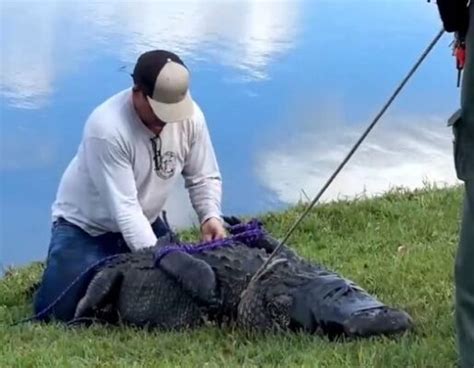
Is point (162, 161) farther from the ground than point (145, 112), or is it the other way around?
point (145, 112)

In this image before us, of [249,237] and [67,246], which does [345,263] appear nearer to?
[249,237]

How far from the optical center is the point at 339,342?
11.7 feet

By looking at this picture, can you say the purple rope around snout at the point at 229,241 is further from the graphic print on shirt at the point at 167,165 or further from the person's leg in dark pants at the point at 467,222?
the person's leg in dark pants at the point at 467,222

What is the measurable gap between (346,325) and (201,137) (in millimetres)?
1361

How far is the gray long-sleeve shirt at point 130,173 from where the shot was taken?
14.6ft

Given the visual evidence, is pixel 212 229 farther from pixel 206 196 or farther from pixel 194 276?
pixel 194 276

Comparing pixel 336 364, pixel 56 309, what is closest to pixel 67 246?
pixel 56 309

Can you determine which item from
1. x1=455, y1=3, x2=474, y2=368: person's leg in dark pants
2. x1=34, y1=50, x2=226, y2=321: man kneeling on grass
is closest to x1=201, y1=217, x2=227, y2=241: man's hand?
x1=34, y1=50, x2=226, y2=321: man kneeling on grass

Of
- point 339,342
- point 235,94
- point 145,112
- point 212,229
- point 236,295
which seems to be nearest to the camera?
point 339,342

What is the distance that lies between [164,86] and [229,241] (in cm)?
63

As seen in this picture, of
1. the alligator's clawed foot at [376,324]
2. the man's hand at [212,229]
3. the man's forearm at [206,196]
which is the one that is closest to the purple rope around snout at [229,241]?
the man's hand at [212,229]

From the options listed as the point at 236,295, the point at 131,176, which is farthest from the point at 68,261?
the point at 236,295

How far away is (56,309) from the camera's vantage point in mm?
4504

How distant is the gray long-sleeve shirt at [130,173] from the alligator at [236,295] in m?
0.22
